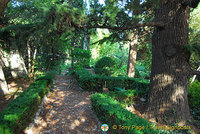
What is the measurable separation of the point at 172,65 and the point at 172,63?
0.06 metres

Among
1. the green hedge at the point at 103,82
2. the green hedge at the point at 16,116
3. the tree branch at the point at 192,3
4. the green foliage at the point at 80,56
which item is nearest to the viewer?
the green hedge at the point at 16,116

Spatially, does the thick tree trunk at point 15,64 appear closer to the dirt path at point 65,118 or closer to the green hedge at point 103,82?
the dirt path at point 65,118

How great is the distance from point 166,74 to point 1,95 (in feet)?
23.0

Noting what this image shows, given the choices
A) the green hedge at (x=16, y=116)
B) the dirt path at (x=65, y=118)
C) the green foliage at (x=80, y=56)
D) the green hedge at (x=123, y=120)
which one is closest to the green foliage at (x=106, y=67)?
the green foliage at (x=80, y=56)

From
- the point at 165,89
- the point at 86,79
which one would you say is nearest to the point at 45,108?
the point at 86,79

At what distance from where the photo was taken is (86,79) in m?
6.05

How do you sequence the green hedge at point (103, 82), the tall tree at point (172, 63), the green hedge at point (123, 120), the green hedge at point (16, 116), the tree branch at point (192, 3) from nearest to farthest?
the green hedge at point (16, 116), the green hedge at point (123, 120), the tree branch at point (192, 3), the tall tree at point (172, 63), the green hedge at point (103, 82)

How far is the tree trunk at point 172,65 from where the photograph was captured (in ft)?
11.0

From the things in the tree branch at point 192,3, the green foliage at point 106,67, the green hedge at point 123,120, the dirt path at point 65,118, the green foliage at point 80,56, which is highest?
the tree branch at point 192,3

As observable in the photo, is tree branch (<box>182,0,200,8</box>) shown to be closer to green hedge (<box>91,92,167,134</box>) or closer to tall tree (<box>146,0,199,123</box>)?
tall tree (<box>146,0,199,123</box>)

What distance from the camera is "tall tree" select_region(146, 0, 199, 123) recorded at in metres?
3.34

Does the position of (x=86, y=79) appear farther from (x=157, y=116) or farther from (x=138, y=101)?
(x=157, y=116)

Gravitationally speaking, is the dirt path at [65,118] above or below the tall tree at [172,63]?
below

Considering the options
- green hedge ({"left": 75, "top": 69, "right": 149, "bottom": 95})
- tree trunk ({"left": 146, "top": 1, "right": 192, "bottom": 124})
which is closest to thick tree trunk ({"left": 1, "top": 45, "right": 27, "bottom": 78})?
green hedge ({"left": 75, "top": 69, "right": 149, "bottom": 95})
